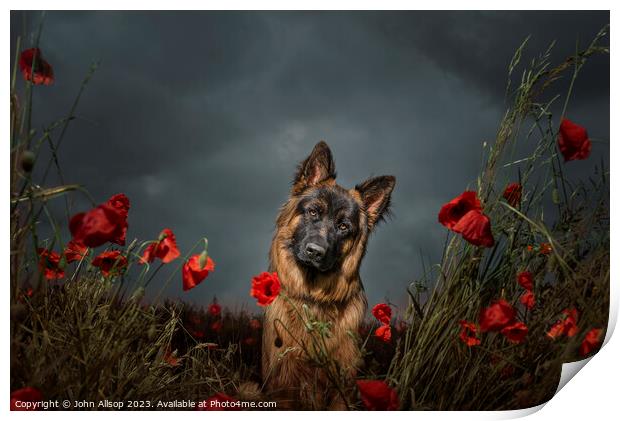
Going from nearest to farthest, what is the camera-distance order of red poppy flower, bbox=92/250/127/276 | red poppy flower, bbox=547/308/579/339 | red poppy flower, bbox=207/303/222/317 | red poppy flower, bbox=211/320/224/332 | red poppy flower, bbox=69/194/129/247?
1. red poppy flower, bbox=69/194/129/247
2. red poppy flower, bbox=547/308/579/339
3. red poppy flower, bbox=92/250/127/276
4. red poppy flower, bbox=207/303/222/317
5. red poppy flower, bbox=211/320/224/332

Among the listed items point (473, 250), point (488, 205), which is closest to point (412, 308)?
point (473, 250)

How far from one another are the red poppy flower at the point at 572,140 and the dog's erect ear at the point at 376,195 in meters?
0.99

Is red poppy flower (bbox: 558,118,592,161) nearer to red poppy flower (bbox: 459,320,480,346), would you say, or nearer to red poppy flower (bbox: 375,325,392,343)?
red poppy flower (bbox: 459,320,480,346)

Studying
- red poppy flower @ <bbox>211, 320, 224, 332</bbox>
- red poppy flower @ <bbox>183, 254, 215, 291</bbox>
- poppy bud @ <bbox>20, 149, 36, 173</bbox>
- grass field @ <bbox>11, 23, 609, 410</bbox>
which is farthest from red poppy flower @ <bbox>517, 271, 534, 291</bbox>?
poppy bud @ <bbox>20, 149, 36, 173</bbox>

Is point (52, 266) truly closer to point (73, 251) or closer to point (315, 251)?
point (73, 251)

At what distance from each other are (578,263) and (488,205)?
1.95 feet

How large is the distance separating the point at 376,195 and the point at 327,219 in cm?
45

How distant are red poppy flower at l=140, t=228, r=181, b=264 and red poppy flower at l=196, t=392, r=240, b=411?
0.92 meters

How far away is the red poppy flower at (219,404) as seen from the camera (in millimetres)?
3537

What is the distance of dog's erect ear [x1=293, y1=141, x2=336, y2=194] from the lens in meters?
3.77

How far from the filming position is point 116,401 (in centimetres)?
341

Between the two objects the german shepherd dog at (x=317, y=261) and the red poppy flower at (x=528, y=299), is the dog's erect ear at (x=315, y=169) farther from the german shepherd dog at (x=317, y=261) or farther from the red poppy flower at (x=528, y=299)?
the red poppy flower at (x=528, y=299)

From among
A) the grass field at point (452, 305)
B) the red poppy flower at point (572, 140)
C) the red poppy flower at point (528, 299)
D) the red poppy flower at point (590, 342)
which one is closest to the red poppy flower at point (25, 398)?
the grass field at point (452, 305)
